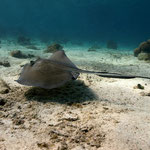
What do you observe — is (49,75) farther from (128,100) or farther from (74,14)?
(74,14)

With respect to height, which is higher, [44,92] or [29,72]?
[29,72]

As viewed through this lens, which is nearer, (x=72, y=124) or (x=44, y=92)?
(x=72, y=124)

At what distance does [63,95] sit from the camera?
3.25 meters

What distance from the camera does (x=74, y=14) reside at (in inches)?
4884

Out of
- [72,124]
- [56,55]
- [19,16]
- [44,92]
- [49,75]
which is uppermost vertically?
[19,16]

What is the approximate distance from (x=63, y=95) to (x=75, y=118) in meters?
0.95

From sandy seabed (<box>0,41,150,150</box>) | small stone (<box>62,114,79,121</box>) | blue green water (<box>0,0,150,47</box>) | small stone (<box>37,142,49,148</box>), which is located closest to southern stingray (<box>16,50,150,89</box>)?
sandy seabed (<box>0,41,150,150</box>)

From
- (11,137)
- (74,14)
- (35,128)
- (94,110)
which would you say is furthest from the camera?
(74,14)

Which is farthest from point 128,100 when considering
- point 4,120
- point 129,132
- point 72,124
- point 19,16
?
point 19,16

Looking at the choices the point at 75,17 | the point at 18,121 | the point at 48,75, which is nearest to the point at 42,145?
the point at 18,121

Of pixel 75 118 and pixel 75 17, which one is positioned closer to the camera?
pixel 75 118

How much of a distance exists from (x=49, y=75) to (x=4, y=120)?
1218mm

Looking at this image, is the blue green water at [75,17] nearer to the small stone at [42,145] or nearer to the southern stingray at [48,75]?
the southern stingray at [48,75]

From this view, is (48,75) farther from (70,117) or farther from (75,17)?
(75,17)
